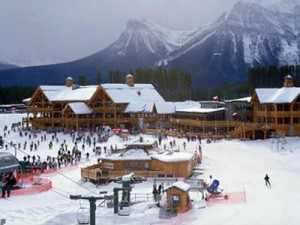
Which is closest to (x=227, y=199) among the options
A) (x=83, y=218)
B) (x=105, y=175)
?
(x=83, y=218)

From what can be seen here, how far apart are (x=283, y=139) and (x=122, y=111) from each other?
93.9ft

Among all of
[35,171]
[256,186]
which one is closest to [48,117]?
[35,171]

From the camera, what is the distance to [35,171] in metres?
41.5

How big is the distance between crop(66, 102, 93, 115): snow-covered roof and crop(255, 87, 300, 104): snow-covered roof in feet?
85.8

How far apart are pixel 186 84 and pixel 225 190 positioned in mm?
80433

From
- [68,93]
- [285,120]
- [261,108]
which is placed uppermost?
[68,93]

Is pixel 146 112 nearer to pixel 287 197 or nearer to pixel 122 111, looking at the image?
pixel 122 111

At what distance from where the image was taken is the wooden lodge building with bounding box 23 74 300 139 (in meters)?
58.4

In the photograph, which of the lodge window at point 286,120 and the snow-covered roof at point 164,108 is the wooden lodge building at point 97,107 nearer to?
the snow-covered roof at point 164,108

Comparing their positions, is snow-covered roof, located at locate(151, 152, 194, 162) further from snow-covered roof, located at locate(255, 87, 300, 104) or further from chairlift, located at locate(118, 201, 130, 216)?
snow-covered roof, located at locate(255, 87, 300, 104)

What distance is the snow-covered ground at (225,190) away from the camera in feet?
89.6

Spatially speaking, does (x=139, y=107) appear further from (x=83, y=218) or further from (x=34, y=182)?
(x=83, y=218)

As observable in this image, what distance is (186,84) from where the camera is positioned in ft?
374

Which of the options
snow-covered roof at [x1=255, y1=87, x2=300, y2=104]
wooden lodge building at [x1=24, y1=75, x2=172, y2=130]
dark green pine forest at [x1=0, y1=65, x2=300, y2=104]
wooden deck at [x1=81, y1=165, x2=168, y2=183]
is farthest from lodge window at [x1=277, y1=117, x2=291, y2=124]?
dark green pine forest at [x1=0, y1=65, x2=300, y2=104]
